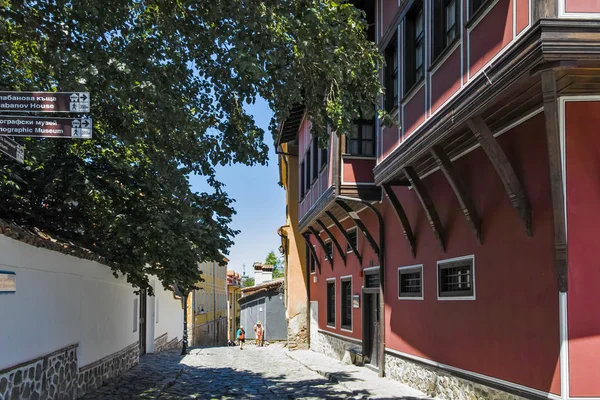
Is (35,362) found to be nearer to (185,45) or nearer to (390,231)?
→ (185,45)

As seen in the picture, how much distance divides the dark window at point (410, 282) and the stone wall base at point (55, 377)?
20.3ft

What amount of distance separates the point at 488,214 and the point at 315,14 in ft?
11.8

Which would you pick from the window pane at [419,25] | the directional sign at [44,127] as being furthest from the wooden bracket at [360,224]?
the directional sign at [44,127]

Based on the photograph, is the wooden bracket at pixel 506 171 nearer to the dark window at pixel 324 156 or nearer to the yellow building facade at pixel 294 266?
the dark window at pixel 324 156

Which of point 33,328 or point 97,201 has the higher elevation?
point 97,201

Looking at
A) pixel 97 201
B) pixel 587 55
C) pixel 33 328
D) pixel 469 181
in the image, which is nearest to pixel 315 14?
pixel 587 55

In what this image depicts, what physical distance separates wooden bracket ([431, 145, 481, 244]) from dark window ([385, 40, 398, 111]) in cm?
300

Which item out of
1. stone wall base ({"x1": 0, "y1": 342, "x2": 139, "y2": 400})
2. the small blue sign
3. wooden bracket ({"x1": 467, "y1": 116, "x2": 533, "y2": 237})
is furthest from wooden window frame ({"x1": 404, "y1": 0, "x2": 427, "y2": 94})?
stone wall base ({"x1": 0, "y1": 342, "x2": 139, "y2": 400})

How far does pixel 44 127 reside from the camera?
15.9 ft

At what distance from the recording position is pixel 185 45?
802cm

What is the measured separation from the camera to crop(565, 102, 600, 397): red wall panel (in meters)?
5.89

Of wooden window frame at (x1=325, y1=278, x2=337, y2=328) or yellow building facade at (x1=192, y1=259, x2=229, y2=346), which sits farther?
yellow building facade at (x1=192, y1=259, x2=229, y2=346)

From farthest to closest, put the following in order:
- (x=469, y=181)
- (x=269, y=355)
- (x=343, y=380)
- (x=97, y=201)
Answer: (x=269, y=355) < (x=343, y=380) < (x=97, y=201) < (x=469, y=181)

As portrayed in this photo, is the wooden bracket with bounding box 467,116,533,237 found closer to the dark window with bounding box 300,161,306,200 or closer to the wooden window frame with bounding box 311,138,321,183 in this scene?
the wooden window frame with bounding box 311,138,321,183
